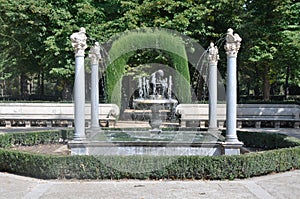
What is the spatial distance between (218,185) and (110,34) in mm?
17328

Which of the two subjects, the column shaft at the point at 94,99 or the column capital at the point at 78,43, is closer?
the column capital at the point at 78,43

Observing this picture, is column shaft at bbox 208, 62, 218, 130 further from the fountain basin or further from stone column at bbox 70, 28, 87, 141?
stone column at bbox 70, 28, 87, 141

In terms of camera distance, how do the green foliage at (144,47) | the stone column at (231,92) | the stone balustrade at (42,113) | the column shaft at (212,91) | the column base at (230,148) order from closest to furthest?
the column base at (230,148)
the stone column at (231,92)
the column shaft at (212,91)
the stone balustrade at (42,113)
the green foliage at (144,47)

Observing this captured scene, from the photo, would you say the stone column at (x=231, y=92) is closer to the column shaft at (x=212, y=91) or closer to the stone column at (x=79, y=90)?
the column shaft at (x=212, y=91)

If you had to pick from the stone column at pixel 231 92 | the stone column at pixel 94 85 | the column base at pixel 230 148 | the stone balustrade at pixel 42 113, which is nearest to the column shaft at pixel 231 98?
the stone column at pixel 231 92

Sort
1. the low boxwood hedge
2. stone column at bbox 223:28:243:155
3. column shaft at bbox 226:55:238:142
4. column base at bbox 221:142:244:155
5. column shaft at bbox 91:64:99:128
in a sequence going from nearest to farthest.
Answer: the low boxwood hedge
column base at bbox 221:142:244:155
stone column at bbox 223:28:243:155
column shaft at bbox 226:55:238:142
column shaft at bbox 91:64:99:128

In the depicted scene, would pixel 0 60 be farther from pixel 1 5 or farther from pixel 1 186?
pixel 1 186

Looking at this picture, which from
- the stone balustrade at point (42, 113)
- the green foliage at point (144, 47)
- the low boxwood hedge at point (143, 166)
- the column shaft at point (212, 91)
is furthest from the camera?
the green foliage at point (144, 47)

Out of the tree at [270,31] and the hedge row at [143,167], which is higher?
the tree at [270,31]

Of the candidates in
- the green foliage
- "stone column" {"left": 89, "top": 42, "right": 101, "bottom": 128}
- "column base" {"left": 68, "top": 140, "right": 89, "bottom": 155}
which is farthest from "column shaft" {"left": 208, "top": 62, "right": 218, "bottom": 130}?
the green foliage

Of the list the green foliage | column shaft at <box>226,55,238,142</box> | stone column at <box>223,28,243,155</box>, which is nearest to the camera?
stone column at <box>223,28,243,155</box>

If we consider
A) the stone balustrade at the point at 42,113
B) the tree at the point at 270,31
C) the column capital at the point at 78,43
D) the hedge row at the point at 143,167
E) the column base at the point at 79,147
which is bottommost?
the hedge row at the point at 143,167

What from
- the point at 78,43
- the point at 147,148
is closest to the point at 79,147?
the point at 147,148

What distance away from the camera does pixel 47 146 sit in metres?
13.7
